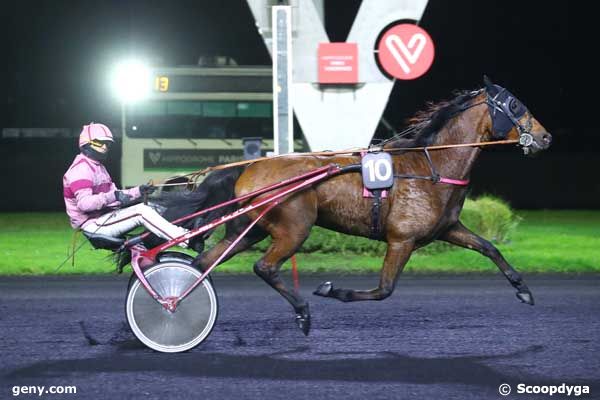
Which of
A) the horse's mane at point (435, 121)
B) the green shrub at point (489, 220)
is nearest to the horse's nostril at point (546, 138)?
the horse's mane at point (435, 121)

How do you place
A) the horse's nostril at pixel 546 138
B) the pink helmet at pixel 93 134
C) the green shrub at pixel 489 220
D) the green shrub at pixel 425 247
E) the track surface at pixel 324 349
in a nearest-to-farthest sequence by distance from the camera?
1. the track surface at pixel 324 349
2. the pink helmet at pixel 93 134
3. the horse's nostril at pixel 546 138
4. the green shrub at pixel 425 247
5. the green shrub at pixel 489 220

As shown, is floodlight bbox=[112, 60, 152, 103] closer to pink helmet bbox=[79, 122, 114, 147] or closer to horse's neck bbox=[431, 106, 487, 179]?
pink helmet bbox=[79, 122, 114, 147]

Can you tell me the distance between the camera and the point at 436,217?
7086 mm

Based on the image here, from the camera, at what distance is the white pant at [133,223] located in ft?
22.7

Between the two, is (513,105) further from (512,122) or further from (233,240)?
(233,240)

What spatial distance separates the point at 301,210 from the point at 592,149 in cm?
2519

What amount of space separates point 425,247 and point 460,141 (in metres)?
6.20

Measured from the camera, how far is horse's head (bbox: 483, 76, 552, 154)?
23.9ft

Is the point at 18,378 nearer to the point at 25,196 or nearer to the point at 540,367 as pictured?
the point at 540,367

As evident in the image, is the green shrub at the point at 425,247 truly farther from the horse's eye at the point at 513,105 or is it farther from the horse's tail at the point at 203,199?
the horse's eye at the point at 513,105

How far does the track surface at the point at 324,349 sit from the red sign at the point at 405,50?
454cm

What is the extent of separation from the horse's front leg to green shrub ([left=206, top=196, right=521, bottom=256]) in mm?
6096

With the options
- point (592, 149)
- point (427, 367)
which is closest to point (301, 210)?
point (427, 367)

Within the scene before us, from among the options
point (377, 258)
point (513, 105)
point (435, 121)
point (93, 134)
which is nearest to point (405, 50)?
point (377, 258)
